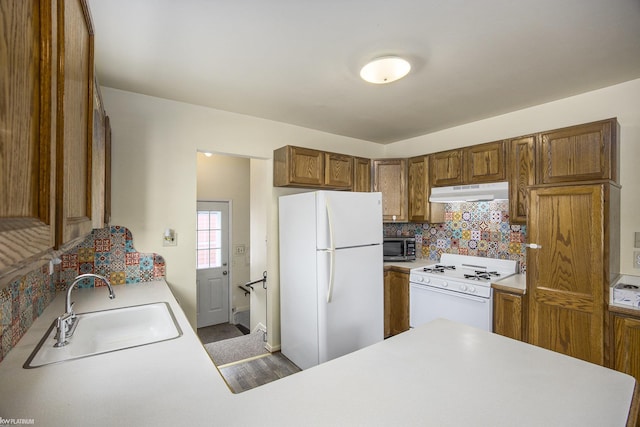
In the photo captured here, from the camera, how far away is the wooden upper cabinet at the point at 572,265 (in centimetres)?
197

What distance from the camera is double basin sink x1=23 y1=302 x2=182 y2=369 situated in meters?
1.36

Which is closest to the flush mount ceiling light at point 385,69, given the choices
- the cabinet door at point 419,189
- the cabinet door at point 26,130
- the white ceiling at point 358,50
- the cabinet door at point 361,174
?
the white ceiling at point 358,50

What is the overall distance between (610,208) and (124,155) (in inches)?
142

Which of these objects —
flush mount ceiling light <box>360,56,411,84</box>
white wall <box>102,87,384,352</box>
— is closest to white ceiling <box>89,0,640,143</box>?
flush mount ceiling light <box>360,56,411,84</box>

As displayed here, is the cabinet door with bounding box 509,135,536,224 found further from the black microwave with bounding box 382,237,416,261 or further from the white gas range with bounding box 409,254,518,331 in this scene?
the black microwave with bounding box 382,237,416,261

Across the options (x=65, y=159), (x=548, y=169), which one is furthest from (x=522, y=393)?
(x=548, y=169)

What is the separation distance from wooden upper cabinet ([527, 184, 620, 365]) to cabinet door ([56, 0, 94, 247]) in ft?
8.96

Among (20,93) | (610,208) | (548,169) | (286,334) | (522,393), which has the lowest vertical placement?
(286,334)

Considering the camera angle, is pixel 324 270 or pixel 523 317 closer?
pixel 523 317

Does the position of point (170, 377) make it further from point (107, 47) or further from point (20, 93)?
point (107, 47)

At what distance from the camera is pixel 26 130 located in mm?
448

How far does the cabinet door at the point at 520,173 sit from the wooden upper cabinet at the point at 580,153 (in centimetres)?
7

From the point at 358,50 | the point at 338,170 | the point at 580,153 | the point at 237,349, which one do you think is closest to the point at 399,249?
the point at 338,170

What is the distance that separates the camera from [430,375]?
1.03 m
